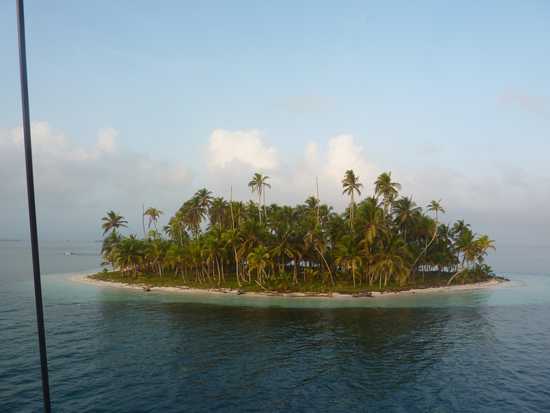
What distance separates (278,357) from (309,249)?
45.0 metres

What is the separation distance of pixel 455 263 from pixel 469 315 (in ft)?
134

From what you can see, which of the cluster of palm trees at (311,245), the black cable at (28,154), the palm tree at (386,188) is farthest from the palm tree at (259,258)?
the black cable at (28,154)

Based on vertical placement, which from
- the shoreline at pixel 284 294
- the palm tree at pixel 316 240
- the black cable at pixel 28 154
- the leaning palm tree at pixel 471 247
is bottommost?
the shoreline at pixel 284 294

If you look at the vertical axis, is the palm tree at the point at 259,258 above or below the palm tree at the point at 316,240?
below

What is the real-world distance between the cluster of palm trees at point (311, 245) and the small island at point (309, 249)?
0.75 ft

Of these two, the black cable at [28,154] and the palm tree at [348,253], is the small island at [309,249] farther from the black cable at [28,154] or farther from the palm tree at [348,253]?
the black cable at [28,154]

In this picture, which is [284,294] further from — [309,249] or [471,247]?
[471,247]

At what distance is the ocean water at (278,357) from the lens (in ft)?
84.3

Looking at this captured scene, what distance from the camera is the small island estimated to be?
74562 millimetres

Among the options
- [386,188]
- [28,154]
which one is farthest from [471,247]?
[28,154]

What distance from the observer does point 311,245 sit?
76.5m

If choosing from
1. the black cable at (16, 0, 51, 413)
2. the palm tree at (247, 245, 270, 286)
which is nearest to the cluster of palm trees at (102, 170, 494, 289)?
the palm tree at (247, 245, 270, 286)

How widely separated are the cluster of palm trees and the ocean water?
1488 centimetres

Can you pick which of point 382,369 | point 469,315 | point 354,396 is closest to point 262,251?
point 469,315
